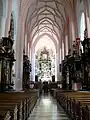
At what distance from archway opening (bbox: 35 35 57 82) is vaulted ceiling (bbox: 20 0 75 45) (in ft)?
19.7

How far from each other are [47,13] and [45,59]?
16430 mm

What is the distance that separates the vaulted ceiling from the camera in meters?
24.4

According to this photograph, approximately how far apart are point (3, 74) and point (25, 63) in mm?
12318

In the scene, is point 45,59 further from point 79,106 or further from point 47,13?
point 79,106

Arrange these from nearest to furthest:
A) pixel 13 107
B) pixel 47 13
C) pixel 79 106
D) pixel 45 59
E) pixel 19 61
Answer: pixel 13 107, pixel 79 106, pixel 19 61, pixel 47 13, pixel 45 59

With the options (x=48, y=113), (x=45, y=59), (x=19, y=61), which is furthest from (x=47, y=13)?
(x=48, y=113)

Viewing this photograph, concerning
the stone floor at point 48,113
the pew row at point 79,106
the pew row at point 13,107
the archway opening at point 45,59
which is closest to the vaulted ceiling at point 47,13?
the archway opening at point 45,59

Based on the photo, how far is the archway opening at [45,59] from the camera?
4519 cm

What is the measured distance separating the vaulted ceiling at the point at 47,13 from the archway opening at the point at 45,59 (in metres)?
6.01

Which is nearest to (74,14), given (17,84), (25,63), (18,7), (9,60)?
(18,7)

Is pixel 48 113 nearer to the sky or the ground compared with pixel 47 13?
nearer to the ground

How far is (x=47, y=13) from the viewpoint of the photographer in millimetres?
32906

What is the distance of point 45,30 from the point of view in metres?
41.4

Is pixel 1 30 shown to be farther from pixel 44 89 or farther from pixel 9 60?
pixel 44 89
